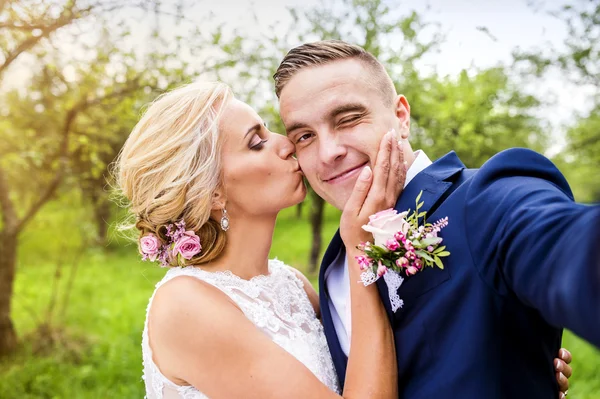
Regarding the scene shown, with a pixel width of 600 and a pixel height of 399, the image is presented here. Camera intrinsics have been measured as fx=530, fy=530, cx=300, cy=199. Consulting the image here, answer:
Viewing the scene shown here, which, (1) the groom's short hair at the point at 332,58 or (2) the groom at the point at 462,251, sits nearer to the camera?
(2) the groom at the point at 462,251

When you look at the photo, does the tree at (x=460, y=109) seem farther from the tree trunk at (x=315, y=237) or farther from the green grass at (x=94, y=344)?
the tree trunk at (x=315, y=237)

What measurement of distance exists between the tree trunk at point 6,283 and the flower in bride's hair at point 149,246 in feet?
17.0

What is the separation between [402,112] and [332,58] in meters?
0.45

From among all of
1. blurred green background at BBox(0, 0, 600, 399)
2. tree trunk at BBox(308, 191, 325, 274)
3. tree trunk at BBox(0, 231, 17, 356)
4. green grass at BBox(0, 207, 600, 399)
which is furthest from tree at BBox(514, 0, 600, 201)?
tree trunk at BBox(0, 231, 17, 356)

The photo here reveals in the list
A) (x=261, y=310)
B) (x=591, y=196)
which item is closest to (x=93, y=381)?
(x=261, y=310)

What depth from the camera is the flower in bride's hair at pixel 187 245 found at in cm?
259

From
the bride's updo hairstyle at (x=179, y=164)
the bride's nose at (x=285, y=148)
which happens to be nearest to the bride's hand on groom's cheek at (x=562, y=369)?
the bride's nose at (x=285, y=148)

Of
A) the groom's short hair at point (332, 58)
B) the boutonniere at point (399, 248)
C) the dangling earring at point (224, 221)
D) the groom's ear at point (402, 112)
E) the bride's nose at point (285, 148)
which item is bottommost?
the dangling earring at point (224, 221)

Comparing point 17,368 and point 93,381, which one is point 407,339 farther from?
point 17,368

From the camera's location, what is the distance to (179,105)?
8.81 feet

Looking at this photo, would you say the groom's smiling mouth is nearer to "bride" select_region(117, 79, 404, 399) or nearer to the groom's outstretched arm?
"bride" select_region(117, 79, 404, 399)

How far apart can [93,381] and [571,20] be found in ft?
23.4

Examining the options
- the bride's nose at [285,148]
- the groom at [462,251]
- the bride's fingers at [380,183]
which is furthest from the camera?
the bride's nose at [285,148]

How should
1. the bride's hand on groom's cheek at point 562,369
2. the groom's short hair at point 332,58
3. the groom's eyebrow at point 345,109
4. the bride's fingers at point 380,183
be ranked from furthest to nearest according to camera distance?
the groom's short hair at point 332,58, the groom's eyebrow at point 345,109, the bride's hand on groom's cheek at point 562,369, the bride's fingers at point 380,183
